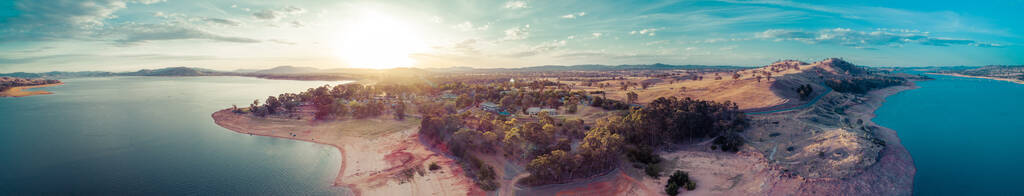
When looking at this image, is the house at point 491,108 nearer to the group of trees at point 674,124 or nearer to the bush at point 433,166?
the group of trees at point 674,124

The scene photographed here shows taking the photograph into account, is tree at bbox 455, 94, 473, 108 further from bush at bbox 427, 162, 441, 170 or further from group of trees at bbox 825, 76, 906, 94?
group of trees at bbox 825, 76, 906, 94

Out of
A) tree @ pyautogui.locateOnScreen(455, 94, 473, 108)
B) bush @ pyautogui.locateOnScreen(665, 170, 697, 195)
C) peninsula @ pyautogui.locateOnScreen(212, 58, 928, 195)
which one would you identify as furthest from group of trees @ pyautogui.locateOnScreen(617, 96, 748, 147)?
tree @ pyautogui.locateOnScreen(455, 94, 473, 108)

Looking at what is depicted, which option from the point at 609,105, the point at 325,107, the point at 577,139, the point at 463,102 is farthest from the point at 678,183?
the point at 325,107

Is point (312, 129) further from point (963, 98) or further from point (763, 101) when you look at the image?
point (963, 98)

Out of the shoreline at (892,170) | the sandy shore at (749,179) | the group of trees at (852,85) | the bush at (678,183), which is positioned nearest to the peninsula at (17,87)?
the sandy shore at (749,179)

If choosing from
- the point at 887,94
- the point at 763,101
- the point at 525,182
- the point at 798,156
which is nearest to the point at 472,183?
the point at 525,182
